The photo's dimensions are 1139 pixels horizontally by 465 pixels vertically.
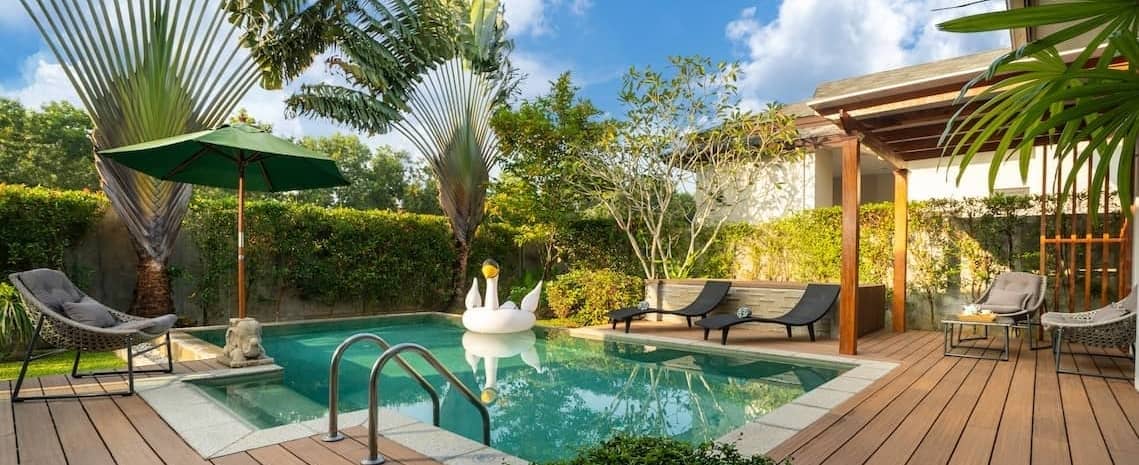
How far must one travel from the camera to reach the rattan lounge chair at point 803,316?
316 inches

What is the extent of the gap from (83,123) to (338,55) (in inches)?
826

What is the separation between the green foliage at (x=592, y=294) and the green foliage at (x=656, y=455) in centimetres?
821

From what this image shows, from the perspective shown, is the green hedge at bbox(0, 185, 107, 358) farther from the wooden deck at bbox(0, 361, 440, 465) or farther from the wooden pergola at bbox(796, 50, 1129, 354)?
the wooden pergola at bbox(796, 50, 1129, 354)

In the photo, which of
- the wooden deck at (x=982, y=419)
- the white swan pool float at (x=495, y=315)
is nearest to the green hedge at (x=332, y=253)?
the white swan pool float at (x=495, y=315)

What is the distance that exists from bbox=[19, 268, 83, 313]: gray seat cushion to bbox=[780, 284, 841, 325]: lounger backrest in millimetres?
8110

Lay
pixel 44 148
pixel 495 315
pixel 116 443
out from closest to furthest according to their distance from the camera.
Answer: pixel 116 443, pixel 495 315, pixel 44 148

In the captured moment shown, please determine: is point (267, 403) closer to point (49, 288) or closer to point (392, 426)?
point (392, 426)

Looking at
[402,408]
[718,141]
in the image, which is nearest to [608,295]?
[718,141]

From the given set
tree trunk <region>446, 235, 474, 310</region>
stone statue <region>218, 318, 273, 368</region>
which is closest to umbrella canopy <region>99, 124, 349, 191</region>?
stone statue <region>218, 318, 273, 368</region>

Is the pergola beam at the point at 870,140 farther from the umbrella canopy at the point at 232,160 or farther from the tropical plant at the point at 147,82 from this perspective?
the tropical plant at the point at 147,82

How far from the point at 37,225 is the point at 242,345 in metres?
5.13

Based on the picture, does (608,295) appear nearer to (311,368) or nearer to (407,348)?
(311,368)

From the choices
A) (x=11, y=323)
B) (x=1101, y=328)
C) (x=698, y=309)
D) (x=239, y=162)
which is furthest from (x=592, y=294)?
(x=11, y=323)

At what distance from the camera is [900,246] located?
9.38 metres
